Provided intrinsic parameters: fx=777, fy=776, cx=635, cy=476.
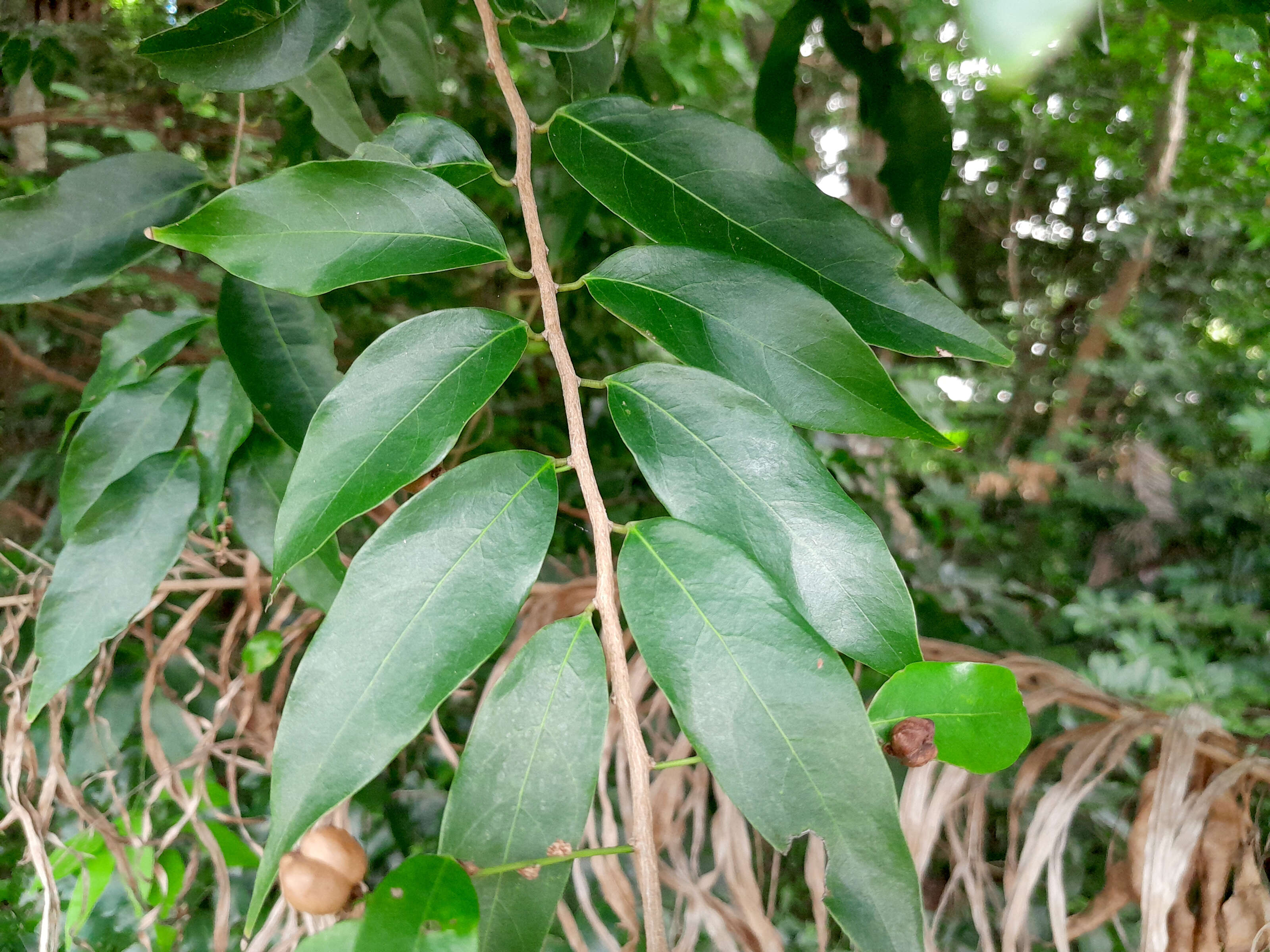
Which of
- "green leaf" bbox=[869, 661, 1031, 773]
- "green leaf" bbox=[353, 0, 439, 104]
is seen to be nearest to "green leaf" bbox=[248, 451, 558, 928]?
"green leaf" bbox=[869, 661, 1031, 773]

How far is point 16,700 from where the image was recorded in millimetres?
530

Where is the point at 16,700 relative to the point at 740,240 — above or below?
below

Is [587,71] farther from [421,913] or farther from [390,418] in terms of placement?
[421,913]

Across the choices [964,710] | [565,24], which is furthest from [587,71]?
[964,710]

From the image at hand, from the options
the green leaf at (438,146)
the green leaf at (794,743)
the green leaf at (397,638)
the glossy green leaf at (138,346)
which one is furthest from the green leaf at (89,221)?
the green leaf at (794,743)

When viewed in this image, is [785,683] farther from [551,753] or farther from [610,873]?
→ [610,873]

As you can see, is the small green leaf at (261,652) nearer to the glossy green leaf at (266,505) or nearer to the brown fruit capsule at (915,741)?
the glossy green leaf at (266,505)

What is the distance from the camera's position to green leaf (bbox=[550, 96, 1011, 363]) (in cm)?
33

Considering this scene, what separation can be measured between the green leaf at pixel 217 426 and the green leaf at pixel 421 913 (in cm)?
28

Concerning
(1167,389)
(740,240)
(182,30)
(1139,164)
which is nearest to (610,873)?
(740,240)

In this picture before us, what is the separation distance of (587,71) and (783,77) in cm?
20

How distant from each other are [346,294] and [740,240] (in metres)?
0.71

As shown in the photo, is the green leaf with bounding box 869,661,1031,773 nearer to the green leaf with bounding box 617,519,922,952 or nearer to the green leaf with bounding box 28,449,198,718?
the green leaf with bounding box 617,519,922,952

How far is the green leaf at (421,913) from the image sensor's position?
0.23 meters
